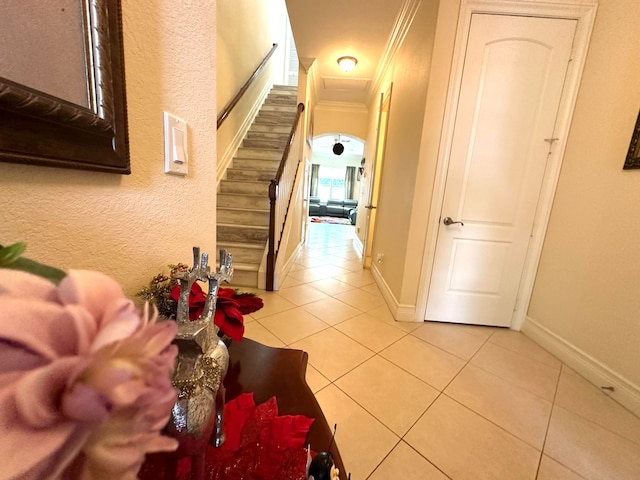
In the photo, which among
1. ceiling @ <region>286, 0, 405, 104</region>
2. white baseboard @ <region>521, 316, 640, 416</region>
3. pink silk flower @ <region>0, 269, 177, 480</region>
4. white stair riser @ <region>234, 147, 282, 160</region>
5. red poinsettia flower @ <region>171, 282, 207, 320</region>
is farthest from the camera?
white stair riser @ <region>234, 147, 282, 160</region>

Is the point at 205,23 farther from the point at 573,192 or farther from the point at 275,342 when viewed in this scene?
the point at 573,192

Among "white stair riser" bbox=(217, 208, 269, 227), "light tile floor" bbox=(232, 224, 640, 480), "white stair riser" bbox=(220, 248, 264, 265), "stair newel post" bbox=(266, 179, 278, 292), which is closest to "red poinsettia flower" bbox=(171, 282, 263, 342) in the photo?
"light tile floor" bbox=(232, 224, 640, 480)

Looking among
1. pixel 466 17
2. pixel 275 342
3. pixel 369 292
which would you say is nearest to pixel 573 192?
pixel 466 17

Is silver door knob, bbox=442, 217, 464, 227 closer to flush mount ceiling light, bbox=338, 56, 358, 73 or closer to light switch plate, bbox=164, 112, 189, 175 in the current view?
light switch plate, bbox=164, 112, 189, 175

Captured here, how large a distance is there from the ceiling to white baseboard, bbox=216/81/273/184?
1.42m

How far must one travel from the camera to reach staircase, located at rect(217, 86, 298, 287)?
9.70 feet

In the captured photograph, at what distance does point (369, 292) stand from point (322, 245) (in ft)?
7.91

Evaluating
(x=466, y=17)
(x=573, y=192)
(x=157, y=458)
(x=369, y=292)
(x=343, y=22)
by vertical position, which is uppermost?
(x=343, y=22)

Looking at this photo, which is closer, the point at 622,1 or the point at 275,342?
the point at 622,1

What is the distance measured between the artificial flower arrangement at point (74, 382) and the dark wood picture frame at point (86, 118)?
0.22 m

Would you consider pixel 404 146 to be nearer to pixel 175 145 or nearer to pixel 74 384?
pixel 175 145

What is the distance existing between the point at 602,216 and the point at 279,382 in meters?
2.24

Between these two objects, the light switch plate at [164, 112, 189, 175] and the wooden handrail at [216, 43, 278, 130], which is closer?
the light switch plate at [164, 112, 189, 175]

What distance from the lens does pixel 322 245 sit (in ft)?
17.2
